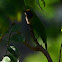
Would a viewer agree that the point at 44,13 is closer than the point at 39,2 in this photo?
No

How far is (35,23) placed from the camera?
36 cm

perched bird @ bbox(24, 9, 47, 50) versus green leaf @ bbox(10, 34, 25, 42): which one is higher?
perched bird @ bbox(24, 9, 47, 50)

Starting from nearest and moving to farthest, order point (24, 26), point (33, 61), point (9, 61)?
1. point (9, 61)
2. point (24, 26)
3. point (33, 61)

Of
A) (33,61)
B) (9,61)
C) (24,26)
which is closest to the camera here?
(9,61)

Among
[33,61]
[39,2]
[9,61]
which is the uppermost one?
[39,2]

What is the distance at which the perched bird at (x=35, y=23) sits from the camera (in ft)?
1.18

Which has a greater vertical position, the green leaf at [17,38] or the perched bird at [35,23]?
the perched bird at [35,23]

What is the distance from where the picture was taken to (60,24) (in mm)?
501

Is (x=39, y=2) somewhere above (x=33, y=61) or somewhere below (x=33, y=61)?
above

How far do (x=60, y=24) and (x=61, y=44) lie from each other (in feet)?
0.23

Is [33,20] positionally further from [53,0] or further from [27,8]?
[53,0]

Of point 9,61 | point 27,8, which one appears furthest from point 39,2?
point 9,61

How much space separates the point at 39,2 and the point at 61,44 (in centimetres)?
21

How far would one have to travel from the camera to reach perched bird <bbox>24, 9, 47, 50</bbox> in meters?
0.36
